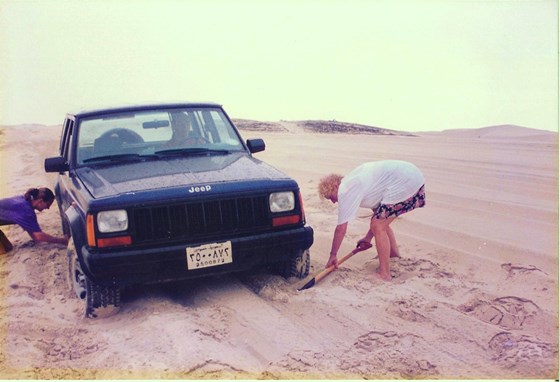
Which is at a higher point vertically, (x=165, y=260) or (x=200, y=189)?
(x=200, y=189)

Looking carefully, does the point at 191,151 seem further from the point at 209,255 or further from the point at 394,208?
the point at 394,208

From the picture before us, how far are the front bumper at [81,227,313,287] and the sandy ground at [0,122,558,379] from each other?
31 cm

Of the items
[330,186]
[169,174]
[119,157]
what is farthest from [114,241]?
[330,186]

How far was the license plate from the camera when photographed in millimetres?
4496

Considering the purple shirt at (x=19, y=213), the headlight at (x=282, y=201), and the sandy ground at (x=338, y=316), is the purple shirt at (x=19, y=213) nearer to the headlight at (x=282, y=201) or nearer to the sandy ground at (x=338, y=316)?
the sandy ground at (x=338, y=316)

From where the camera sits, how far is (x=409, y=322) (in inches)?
171

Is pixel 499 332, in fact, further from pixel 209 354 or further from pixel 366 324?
pixel 209 354

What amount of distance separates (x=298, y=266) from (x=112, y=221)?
5.44 ft

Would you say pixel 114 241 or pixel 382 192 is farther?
pixel 382 192

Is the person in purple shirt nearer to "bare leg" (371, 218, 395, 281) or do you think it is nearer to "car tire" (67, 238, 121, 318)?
"car tire" (67, 238, 121, 318)

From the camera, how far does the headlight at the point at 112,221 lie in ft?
14.3

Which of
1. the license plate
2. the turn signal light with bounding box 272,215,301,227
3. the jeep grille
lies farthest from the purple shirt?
the turn signal light with bounding box 272,215,301,227

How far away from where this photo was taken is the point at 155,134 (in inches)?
226

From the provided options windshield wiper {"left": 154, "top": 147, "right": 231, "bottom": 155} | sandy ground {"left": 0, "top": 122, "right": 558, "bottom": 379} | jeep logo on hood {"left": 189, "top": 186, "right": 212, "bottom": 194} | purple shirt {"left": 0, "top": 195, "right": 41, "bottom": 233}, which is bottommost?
sandy ground {"left": 0, "top": 122, "right": 558, "bottom": 379}
